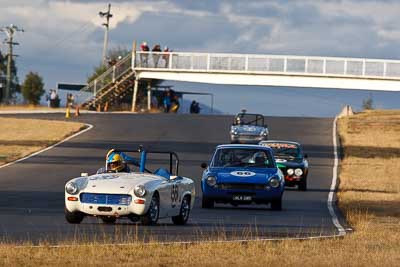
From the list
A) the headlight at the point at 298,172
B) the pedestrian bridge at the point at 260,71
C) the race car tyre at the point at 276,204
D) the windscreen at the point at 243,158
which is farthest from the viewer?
the pedestrian bridge at the point at 260,71

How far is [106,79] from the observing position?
86.8 meters

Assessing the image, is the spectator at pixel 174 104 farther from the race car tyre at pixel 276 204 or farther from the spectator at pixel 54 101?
the race car tyre at pixel 276 204

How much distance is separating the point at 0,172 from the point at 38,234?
2073 centimetres

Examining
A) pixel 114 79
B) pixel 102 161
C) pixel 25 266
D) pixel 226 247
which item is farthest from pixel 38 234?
pixel 114 79

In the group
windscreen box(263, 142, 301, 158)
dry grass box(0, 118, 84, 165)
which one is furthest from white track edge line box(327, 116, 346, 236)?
dry grass box(0, 118, 84, 165)

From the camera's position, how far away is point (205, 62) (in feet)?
259

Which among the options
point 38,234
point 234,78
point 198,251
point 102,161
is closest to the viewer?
point 198,251

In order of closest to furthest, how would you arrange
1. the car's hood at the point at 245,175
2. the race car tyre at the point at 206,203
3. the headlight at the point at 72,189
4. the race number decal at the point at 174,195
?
1. the headlight at the point at 72,189
2. the race number decal at the point at 174,195
3. the car's hood at the point at 245,175
4. the race car tyre at the point at 206,203

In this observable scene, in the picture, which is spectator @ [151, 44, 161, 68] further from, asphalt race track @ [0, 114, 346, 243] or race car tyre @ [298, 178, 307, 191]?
race car tyre @ [298, 178, 307, 191]

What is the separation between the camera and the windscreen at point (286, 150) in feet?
121

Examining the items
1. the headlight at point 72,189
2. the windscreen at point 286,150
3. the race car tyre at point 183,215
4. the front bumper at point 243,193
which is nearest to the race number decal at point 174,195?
the race car tyre at point 183,215

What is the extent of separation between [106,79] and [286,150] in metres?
50.7

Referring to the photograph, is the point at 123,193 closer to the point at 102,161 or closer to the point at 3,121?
the point at 102,161

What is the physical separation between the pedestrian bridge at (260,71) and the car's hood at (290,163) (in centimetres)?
3871
